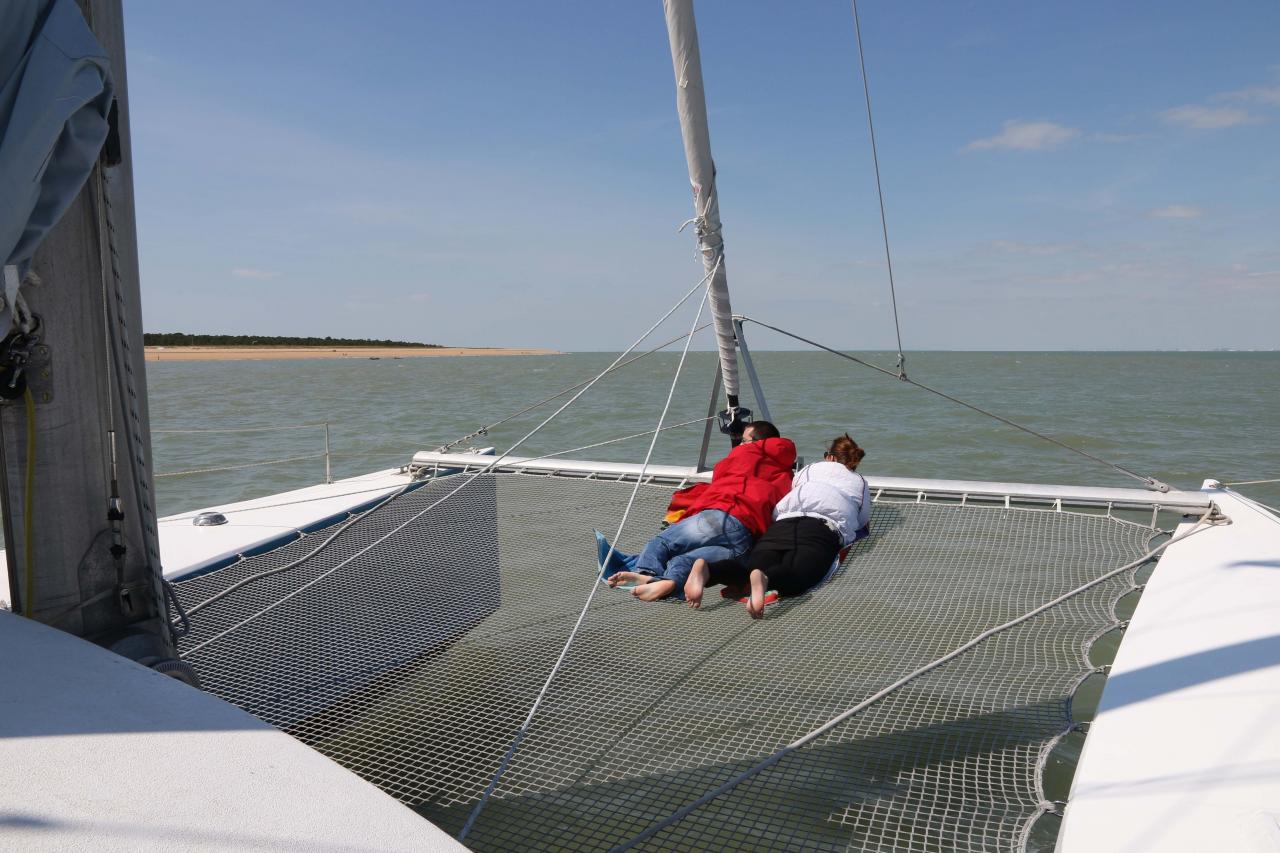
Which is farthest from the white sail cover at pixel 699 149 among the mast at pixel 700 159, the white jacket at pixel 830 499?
the white jacket at pixel 830 499

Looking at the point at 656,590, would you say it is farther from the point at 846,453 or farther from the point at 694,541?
the point at 846,453

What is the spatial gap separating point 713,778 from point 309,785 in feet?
4.07

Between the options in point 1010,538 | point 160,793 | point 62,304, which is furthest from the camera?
point 1010,538

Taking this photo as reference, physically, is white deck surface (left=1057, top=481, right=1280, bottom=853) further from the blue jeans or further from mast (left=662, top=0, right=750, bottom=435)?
mast (left=662, top=0, right=750, bottom=435)

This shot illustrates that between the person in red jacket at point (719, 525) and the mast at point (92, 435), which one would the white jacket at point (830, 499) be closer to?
the person in red jacket at point (719, 525)

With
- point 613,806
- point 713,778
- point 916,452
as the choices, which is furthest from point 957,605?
point 916,452

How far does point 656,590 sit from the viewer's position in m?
3.24

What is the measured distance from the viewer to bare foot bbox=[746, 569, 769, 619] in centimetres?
301

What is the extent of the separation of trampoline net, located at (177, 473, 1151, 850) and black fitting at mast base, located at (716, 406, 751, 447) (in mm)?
1128

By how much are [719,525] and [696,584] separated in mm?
371

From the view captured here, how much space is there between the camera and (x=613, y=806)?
80.0 inches

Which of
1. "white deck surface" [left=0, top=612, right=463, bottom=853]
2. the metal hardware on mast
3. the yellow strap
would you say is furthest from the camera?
the metal hardware on mast

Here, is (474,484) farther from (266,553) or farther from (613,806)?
(613,806)

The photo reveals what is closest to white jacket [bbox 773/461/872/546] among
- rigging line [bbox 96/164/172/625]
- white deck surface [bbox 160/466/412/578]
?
white deck surface [bbox 160/466/412/578]
